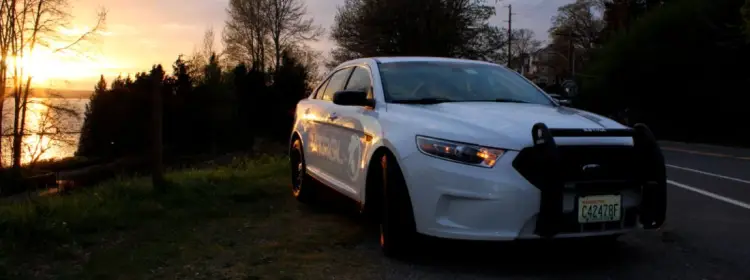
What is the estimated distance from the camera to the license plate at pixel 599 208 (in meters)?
4.22

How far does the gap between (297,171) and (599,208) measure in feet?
13.1

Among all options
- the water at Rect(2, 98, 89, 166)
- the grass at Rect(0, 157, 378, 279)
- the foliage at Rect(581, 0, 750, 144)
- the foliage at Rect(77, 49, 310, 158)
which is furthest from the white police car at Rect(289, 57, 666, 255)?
the foliage at Rect(77, 49, 310, 158)

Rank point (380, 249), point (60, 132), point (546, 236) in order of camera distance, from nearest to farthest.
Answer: point (546, 236), point (380, 249), point (60, 132)

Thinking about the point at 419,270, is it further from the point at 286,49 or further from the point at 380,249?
the point at 286,49

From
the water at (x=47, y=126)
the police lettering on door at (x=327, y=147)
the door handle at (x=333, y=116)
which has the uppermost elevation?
the door handle at (x=333, y=116)

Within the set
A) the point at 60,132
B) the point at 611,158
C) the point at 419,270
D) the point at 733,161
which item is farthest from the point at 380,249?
the point at 60,132

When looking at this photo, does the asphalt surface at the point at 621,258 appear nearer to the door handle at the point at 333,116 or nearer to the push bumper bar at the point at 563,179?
the push bumper bar at the point at 563,179

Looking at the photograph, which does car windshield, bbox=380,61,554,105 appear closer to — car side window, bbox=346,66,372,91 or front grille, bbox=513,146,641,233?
car side window, bbox=346,66,372,91

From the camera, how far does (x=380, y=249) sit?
16.9ft

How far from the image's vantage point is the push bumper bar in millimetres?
4086

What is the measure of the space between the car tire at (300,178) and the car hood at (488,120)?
2221mm

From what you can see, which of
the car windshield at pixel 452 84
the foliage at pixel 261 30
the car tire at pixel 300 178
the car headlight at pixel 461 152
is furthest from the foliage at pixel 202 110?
the car headlight at pixel 461 152

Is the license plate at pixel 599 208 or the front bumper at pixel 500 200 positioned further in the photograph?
the license plate at pixel 599 208

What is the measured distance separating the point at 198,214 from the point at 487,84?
9.54ft
